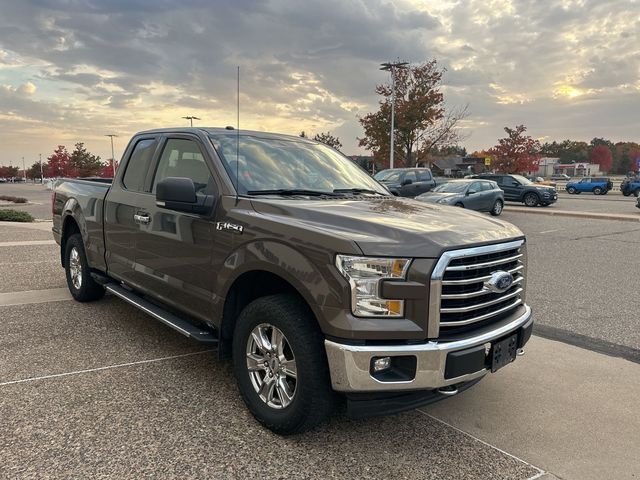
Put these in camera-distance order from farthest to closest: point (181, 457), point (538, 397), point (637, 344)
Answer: point (637, 344) < point (538, 397) < point (181, 457)

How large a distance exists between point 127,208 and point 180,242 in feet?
3.59

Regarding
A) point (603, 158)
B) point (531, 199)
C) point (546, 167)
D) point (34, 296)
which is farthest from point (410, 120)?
point (603, 158)

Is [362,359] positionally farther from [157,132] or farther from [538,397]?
[157,132]

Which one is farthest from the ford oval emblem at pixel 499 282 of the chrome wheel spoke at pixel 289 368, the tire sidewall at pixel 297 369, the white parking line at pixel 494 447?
the chrome wheel spoke at pixel 289 368

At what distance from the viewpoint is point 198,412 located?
3381 millimetres

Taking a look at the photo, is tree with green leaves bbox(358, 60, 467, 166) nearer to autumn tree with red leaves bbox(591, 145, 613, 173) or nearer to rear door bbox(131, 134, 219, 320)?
rear door bbox(131, 134, 219, 320)

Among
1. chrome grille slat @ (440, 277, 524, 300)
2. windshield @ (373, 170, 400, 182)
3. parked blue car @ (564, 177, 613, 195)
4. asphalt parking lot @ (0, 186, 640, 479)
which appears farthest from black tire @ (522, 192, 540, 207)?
chrome grille slat @ (440, 277, 524, 300)

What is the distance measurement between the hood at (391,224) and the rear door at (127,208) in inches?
67.0

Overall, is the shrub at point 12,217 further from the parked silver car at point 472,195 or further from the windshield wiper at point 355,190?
the windshield wiper at point 355,190

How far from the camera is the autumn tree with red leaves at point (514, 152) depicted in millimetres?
51875

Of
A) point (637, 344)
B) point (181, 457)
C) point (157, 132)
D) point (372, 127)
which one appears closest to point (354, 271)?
point (181, 457)

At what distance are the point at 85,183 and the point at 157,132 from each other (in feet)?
5.88

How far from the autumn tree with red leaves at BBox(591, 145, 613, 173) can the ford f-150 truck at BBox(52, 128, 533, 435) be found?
146555mm

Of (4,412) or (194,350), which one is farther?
(194,350)
